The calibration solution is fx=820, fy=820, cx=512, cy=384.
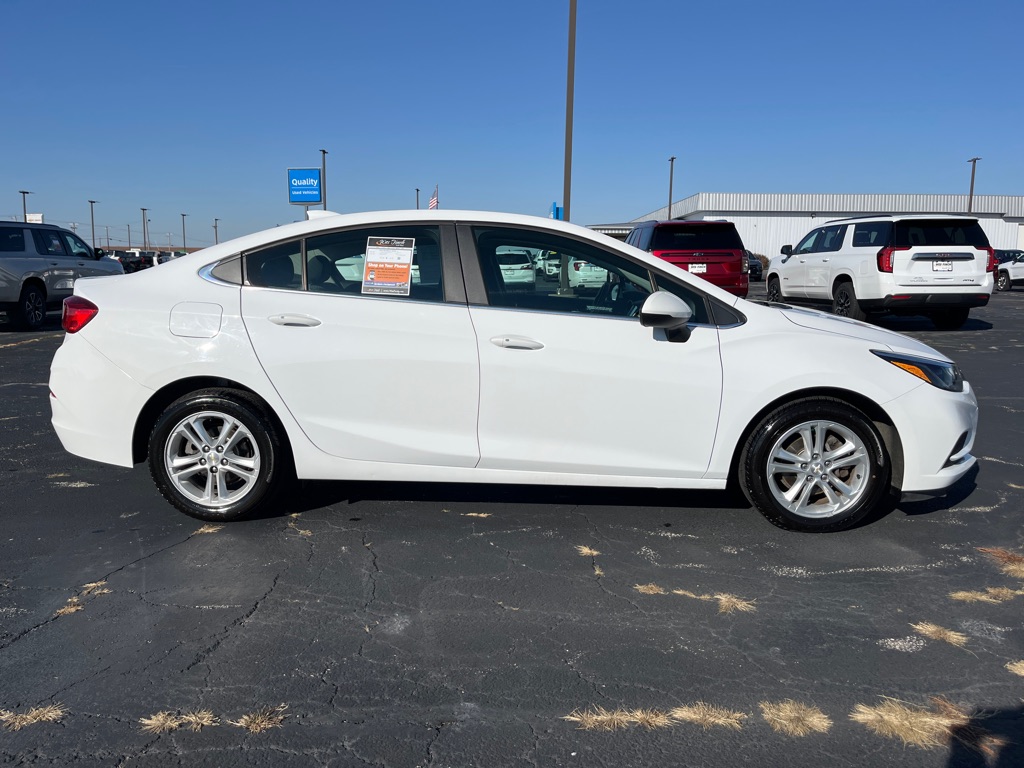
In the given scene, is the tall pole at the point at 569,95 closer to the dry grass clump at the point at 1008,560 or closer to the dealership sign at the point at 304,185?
the dry grass clump at the point at 1008,560

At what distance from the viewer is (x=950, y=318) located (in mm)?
14602

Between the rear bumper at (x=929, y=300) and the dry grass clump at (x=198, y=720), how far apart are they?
1262 centimetres

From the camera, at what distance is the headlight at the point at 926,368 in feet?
13.8

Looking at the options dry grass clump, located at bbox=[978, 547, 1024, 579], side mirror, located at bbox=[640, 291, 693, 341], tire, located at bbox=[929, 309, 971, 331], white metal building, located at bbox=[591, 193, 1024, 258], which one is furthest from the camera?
white metal building, located at bbox=[591, 193, 1024, 258]

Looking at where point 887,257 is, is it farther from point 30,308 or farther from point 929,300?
point 30,308

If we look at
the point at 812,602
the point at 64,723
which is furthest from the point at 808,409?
the point at 64,723

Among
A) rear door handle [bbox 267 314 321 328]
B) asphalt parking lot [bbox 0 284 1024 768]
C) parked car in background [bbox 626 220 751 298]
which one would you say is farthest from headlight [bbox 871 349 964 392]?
parked car in background [bbox 626 220 751 298]

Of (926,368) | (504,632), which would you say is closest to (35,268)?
(504,632)

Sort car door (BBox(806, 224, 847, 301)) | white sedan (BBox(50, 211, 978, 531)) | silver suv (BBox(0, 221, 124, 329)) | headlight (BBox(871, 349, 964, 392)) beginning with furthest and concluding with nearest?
car door (BBox(806, 224, 847, 301))
silver suv (BBox(0, 221, 124, 329))
headlight (BBox(871, 349, 964, 392))
white sedan (BBox(50, 211, 978, 531))

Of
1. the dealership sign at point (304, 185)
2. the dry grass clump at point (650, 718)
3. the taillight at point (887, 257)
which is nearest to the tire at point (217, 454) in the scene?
the dry grass clump at point (650, 718)

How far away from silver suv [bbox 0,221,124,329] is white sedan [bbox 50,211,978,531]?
1094 cm

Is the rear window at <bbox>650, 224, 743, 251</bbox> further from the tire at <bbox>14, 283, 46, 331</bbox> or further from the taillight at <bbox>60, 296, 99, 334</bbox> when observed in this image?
the tire at <bbox>14, 283, 46, 331</bbox>

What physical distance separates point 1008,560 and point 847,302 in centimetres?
1067

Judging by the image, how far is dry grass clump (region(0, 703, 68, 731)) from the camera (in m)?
2.55
